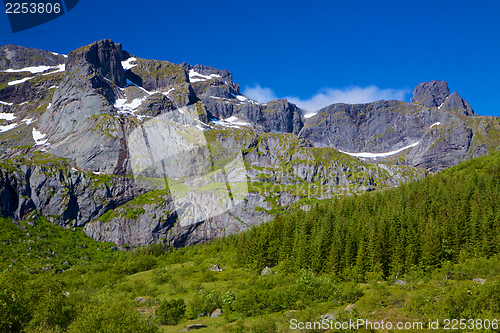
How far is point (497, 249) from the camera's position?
224ft

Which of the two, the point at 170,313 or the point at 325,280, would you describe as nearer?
the point at 170,313

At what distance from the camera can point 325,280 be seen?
64938 mm

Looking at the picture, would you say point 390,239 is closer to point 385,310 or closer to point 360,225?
point 360,225

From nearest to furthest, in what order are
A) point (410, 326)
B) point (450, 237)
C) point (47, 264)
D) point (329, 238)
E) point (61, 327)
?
point (410, 326)
point (61, 327)
point (450, 237)
point (329, 238)
point (47, 264)

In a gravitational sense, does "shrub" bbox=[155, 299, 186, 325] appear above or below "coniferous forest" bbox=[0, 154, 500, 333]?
below

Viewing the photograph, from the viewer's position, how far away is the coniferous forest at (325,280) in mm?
42719

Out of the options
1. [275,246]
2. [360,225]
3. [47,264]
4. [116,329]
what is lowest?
[47,264]

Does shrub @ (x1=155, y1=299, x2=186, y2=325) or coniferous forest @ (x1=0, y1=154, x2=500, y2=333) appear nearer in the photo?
coniferous forest @ (x1=0, y1=154, x2=500, y2=333)

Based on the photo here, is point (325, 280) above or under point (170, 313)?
above

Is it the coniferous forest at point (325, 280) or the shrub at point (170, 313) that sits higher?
the coniferous forest at point (325, 280)

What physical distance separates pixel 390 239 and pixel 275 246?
1398 inches

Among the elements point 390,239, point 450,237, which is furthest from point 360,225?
point 450,237

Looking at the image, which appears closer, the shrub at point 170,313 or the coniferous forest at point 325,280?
the coniferous forest at point 325,280

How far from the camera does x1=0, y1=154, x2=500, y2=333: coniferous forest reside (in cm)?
4272
